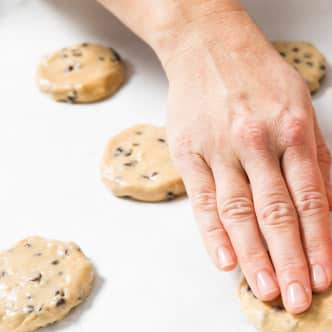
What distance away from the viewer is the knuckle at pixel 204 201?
4.23 feet

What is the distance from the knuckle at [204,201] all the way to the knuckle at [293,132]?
0.17 metres

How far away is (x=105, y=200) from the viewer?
1.52 m

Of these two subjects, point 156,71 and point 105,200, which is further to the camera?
point 156,71

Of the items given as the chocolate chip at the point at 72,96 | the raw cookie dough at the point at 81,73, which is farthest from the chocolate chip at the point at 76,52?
the chocolate chip at the point at 72,96

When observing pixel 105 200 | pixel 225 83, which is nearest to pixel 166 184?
pixel 105 200

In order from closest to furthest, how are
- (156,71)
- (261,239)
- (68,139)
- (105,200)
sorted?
1. (261,239)
2. (105,200)
3. (68,139)
4. (156,71)

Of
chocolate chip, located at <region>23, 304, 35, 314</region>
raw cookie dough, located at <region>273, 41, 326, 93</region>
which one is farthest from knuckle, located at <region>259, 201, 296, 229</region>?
raw cookie dough, located at <region>273, 41, 326, 93</region>

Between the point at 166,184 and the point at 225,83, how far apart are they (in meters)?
0.26

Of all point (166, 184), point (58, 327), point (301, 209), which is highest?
point (301, 209)

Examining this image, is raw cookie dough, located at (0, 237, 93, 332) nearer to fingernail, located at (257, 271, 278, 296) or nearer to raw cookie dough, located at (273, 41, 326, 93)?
fingernail, located at (257, 271, 278, 296)

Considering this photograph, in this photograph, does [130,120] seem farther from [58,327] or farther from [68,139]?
[58,327]

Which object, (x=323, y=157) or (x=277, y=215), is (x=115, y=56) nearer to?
(x=323, y=157)

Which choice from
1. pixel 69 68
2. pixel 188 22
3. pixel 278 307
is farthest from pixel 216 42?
pixel 278 307

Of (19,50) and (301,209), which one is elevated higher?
(301,209)
